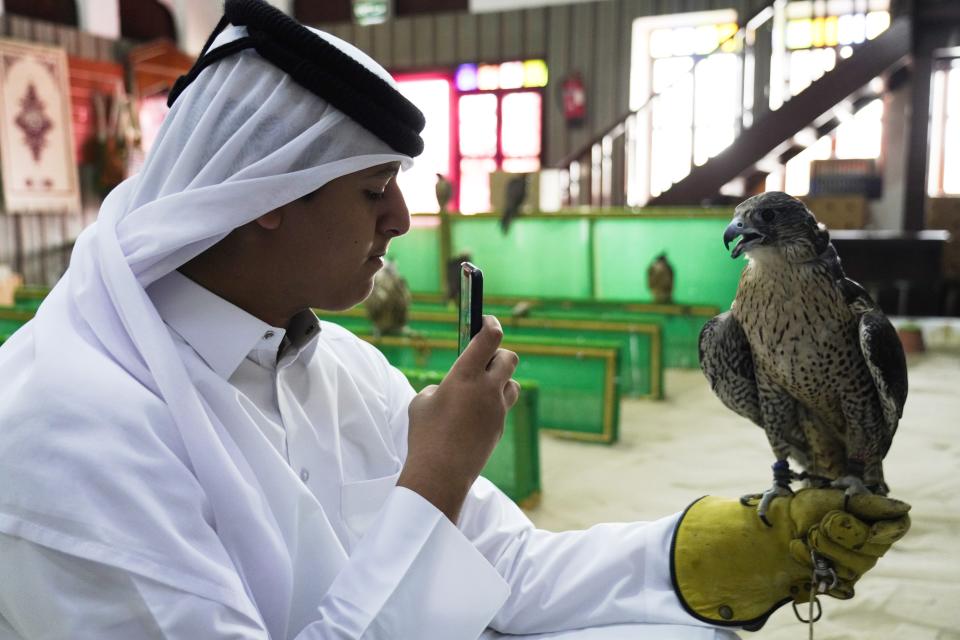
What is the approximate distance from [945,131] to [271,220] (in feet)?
30.8

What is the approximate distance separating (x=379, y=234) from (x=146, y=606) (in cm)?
52

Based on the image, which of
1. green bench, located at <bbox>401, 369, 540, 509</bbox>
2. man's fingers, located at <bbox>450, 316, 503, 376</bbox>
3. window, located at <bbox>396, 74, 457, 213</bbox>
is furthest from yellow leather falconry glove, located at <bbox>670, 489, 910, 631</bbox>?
window, located at <bbox>396, 74, 457, 213</bbox>

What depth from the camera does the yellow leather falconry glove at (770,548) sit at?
973 mm

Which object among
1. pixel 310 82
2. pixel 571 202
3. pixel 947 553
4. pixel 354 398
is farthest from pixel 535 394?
pixel 571 202

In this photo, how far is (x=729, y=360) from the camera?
1.09 meters

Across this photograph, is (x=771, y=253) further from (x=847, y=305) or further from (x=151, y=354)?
(x=151, y=354)

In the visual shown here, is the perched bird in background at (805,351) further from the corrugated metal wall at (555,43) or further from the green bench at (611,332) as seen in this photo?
the corrugated metal wall at (555,43)

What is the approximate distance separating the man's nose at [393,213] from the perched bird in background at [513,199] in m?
4.63

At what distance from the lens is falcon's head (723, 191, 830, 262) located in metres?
0.91

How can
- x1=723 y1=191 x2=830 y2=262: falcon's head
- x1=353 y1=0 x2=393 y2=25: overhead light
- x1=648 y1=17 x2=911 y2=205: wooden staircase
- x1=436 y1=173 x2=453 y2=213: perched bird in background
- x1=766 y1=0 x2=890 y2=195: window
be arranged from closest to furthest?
1. x1=723 y1=191 x2=830 y2=262: falcon's head
2. x1=436 y1=173 x2=453 y2=213: perched bird in background
3. x1=648 y1=17 x2=911 y2=205: wooden staircase
4. x1=766 y1=0 x2=890 y2=195: window
5. x1=353 y1=0 x2=393 y2=25: overhead light

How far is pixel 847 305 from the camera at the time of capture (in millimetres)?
975

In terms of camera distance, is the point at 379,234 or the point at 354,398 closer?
the point at 379,234

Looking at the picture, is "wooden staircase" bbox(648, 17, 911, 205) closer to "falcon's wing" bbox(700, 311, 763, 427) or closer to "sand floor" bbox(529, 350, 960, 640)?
"sand floor" bbox(529, 350, 960, 640)

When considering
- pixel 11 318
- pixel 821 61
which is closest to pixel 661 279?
pixel 11 318
